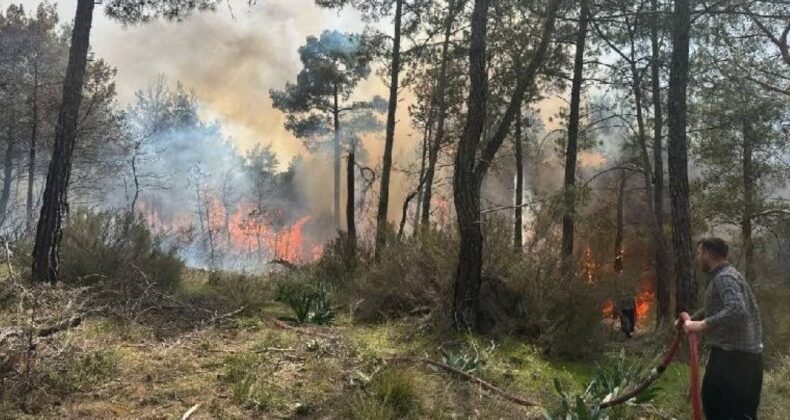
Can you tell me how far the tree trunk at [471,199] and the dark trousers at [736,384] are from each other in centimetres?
391

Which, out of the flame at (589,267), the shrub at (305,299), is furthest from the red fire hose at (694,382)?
the shrub at (305,299)

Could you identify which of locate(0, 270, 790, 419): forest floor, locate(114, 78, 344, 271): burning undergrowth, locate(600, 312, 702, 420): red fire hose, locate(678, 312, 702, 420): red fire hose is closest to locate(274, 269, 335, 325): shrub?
locate(0, 270, 790, 419): forest floor

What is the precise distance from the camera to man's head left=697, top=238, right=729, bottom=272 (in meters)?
4.53

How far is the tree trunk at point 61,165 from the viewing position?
8.95 metres

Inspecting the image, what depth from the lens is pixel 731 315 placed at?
4242 millimetres

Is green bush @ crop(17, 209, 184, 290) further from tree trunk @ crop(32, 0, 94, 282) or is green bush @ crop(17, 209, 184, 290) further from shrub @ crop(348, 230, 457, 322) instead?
shrub @ crop(348, 230, 457, 322)

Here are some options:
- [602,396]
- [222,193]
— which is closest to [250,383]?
[602,396]

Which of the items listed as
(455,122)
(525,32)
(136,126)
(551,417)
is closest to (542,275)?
(551,417)

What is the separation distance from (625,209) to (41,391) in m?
27.7

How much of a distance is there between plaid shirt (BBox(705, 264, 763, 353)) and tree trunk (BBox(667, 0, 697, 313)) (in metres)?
5.93

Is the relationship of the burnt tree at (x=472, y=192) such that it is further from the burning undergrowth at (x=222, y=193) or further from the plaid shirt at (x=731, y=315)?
the burning undergrowth at (x=222, y=193)

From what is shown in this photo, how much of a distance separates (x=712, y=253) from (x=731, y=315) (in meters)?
0.52

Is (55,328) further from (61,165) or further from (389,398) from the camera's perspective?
(61,165)

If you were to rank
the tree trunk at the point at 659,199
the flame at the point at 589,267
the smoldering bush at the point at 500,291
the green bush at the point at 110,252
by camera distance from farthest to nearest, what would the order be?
the tree trunk at the point at 659,199, the green bush at the point at 110,252, the flame at the point at 589,267, the smoldering bush at the point at 500,291
